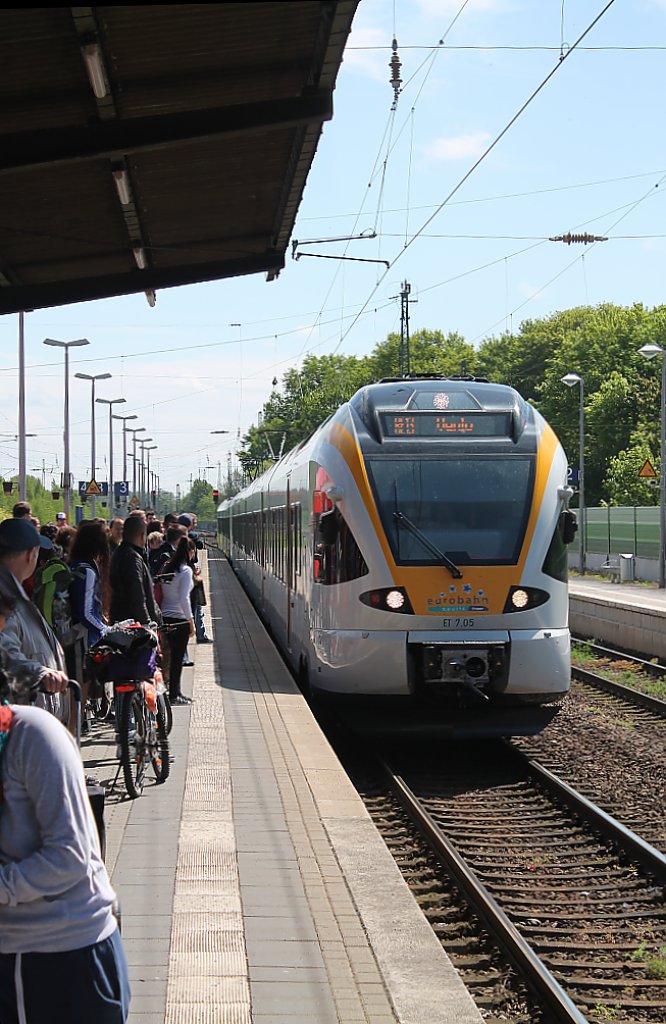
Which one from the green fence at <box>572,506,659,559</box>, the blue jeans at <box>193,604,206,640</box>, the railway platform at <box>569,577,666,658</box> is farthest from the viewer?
the green fence at <box>572,506,659,559</box>

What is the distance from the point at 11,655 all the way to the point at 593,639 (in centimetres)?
2036

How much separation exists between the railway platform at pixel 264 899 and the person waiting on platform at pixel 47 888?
5.55 ft

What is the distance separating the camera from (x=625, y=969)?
6.59 metres

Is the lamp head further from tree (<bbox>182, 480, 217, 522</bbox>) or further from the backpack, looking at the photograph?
tree (<bbox>182, 480, 217, 522</bbox>)

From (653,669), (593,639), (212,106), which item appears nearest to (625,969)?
(212,106)

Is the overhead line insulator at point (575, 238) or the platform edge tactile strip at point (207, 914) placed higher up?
the overhead line insulator at point (575, 238)

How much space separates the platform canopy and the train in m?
2.42

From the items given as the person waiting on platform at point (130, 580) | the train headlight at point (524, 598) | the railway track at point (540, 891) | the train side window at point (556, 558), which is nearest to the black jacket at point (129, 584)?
the person waiting on platform at point (130, 580)

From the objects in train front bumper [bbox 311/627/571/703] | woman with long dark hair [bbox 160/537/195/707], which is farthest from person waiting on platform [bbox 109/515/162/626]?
woman with long dark hair [bbox 160/537/195/707]

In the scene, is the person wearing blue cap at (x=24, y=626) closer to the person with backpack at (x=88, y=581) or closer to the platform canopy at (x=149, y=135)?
the platform canopy at (x=149, y=135)

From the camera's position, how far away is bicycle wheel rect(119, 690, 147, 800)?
27.6 ft

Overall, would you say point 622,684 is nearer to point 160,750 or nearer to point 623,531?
point 160,750

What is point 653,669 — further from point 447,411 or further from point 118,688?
point 118,688

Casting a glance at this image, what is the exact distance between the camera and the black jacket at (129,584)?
924 cm
